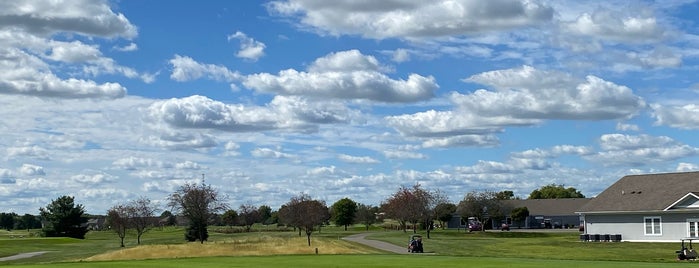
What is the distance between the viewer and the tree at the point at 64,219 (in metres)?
125

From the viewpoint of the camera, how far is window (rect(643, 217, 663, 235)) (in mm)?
81000

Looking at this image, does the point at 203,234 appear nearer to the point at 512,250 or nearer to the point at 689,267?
the point at 512,250

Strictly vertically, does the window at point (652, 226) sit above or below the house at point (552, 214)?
below

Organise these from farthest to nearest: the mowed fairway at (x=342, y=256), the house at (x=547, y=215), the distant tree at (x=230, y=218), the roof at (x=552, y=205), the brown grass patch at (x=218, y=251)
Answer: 1. the distant tree at (x=230, y=218)
2. the roof at (x=552, y=205)
3. the house at (x=547, y=215)
4. the brown grass patch at (x=218, y=251)
5. the mowed fairway at (x=342, y=256)

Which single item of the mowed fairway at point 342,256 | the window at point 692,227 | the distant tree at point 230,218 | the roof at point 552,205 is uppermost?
the roof at point 552,205

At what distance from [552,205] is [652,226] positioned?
72.6 m

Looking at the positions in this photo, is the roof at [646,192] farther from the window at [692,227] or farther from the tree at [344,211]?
the tree at [344,211]

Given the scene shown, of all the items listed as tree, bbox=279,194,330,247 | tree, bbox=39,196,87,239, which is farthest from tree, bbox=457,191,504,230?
tree, bbox=39,196,87,239

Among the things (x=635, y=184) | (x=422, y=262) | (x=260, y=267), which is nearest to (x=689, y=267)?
(x=422, y=262)

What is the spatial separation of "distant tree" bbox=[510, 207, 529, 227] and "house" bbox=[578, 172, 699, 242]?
51008 mm

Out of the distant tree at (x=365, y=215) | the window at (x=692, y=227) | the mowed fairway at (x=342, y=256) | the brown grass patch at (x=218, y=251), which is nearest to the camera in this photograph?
the mowed fairway at (x=342, y=256)

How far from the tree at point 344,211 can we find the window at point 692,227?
94.9 m

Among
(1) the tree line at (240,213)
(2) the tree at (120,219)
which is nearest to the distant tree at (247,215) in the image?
(1) the tree line at (240,213)

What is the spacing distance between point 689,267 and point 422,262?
14116mm
